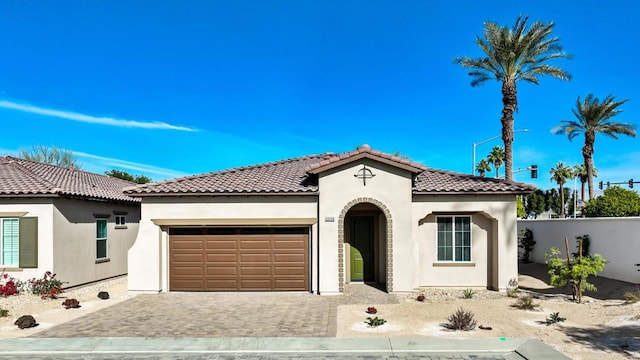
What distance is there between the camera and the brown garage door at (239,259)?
15789 mm

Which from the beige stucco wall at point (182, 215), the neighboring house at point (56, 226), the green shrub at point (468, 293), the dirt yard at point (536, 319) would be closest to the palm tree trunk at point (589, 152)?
the dirt yard at point (536, 319)

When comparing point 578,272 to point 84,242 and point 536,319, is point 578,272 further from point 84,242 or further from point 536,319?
point 84,242

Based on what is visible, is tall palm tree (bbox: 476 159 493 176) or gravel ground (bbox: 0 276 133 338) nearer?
gravel ground (bbox: 0 276 133 338)

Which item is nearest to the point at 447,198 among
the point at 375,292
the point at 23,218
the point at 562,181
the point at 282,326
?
the point at 375,292

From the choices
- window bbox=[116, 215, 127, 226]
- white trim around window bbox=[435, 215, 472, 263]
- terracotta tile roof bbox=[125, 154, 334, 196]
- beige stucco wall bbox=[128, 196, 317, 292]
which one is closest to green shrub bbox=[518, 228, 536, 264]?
white trim around window bbox=[435, 215, 472, 263]

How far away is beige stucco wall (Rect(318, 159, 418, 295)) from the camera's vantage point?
15.3 m

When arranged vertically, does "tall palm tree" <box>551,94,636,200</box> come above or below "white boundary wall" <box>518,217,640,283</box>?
above

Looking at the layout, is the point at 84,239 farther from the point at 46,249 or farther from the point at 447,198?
the point at 447,198

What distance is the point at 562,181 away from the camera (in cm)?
7744

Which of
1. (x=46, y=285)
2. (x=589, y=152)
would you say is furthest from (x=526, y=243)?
(x=46, y=285)

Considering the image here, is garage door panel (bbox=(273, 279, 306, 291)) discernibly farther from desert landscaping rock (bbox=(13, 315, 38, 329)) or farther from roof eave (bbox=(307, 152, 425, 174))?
desert landscaping rock (bbox=(13, 315, 38, 329))

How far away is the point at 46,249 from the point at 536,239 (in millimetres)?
23201

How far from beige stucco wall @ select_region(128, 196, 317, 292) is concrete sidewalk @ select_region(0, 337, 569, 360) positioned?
19.1 ft

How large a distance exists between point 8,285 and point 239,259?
8060mm
